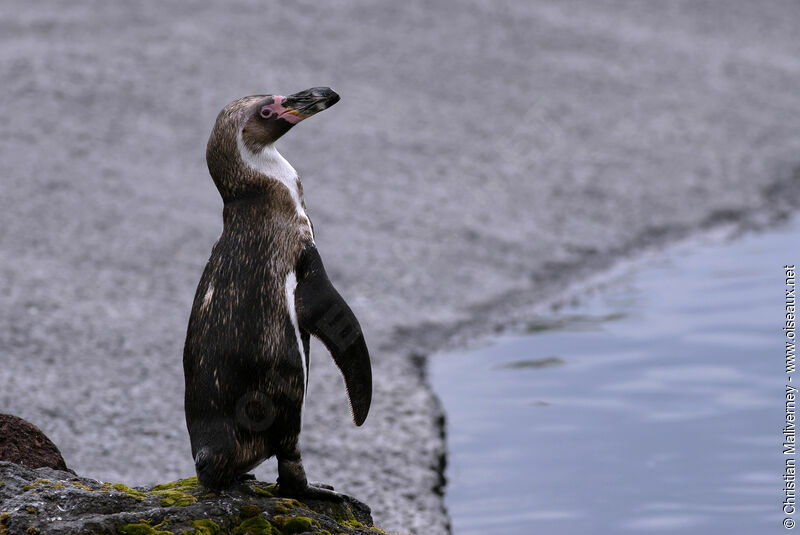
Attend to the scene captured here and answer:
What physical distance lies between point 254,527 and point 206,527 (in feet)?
0.47

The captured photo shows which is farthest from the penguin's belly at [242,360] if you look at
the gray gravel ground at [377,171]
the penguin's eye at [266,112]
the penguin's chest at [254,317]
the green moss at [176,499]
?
the gray gravel ground at [377,171]

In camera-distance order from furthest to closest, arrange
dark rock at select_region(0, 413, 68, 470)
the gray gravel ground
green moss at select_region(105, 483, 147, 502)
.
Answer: the gray gravel ground
dark rock at select_region(0, 413, 68, 470)
green moss at select_region(105, 483, 147, 502)

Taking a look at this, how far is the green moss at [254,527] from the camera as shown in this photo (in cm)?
302

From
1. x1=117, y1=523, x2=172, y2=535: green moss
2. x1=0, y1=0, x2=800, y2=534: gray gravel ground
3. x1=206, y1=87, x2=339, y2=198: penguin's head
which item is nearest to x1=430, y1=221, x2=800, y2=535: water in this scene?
x1=0, y1=0, x2=800, y2=534: gray gravel ground

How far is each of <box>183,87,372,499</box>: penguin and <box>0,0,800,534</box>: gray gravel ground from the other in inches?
73.5


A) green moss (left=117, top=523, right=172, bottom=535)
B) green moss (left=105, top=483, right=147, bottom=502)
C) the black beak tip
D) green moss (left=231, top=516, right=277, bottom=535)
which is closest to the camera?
green moss (left=117, top=523, right=172, bottom=535)

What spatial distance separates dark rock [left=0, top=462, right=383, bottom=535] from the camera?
9.53ft

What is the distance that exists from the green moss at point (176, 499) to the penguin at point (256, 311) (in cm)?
6

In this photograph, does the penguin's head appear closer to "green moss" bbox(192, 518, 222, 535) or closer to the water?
"green moss" bbox(192, 518, 222, 535)

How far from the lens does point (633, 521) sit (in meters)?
4.67

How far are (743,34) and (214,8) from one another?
5.43 meters

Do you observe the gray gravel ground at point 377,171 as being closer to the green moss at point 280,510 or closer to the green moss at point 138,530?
the green moss at point 280,510

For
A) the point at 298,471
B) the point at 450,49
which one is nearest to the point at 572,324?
the point at 298,471

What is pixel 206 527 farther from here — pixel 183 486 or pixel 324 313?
pixel 324 313
